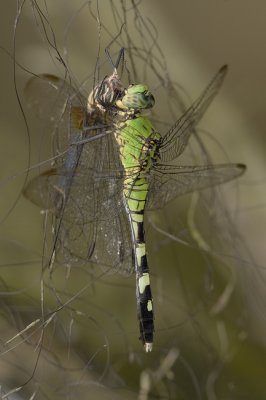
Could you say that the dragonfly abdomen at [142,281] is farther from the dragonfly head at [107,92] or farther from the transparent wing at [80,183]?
the dragonfly head at [107,92]

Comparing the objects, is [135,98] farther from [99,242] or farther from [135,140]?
[99,242]

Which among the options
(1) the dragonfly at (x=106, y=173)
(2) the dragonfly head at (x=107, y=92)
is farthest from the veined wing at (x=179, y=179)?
(2) the dragonfly head at (x=107, y=92)

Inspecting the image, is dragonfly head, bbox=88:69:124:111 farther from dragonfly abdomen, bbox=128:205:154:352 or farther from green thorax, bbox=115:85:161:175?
dragonfly abdomen, bbox=128:205:154:352

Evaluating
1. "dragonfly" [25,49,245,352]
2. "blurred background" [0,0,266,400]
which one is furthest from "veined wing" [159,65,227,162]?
"blurred background" [0,0,266,400]

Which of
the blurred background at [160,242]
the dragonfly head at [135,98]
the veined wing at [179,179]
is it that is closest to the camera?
the dragonfly head at [135,98]

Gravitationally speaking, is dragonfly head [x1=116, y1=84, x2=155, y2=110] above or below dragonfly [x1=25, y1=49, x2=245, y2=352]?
above

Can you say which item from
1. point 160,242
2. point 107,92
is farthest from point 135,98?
point 160,242

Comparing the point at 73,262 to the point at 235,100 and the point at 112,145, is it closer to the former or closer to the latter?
the point at 112,145
